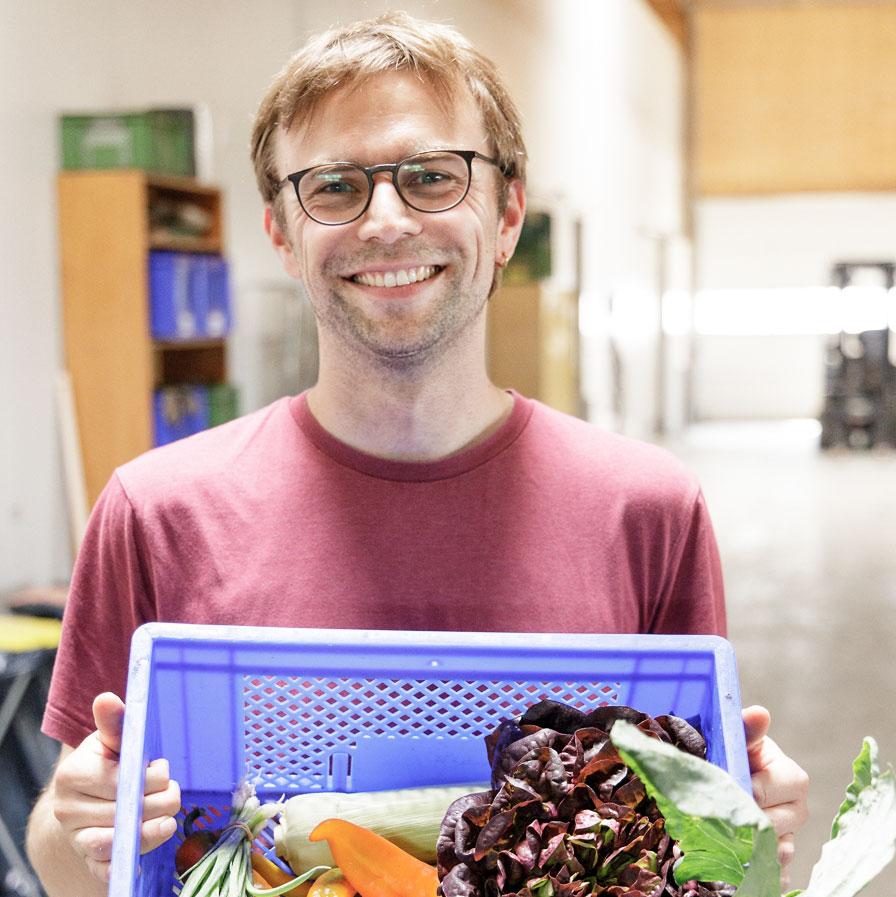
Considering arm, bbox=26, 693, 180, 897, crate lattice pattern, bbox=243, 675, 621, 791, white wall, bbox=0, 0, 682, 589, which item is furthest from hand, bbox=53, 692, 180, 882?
white wall, bbox=0, 0, 682, 589

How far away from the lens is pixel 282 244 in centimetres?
161

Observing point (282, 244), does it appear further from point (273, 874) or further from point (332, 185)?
point (273, 874)

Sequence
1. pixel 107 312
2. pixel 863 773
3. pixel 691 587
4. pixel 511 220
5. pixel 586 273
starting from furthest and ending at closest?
pixel 586 273 → pixel 107 312 → pixel 511 220 → pixel 691 587 → pixel 863 773

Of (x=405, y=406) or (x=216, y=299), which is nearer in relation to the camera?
(x=405, y=406)

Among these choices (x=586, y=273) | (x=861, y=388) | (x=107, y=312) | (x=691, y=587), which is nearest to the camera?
(x=691, y=587)

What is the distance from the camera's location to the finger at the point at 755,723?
121 cm

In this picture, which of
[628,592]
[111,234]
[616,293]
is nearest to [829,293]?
[616,293]

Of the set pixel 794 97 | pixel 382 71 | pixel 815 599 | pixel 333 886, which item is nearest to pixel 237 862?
pixel 333 886

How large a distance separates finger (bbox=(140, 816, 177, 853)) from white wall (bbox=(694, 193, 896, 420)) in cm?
1751

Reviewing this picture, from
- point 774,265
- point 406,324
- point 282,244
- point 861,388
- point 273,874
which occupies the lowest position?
point 861,388

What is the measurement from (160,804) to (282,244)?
0.75m

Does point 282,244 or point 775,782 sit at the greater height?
point 282,244

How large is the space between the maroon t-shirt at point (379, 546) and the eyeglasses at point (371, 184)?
0.30 meters

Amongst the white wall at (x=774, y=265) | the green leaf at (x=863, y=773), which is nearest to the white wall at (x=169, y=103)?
the green leaf at (x=863, y=773)
